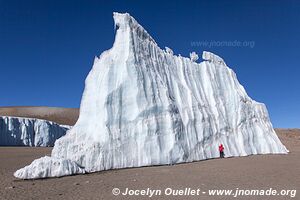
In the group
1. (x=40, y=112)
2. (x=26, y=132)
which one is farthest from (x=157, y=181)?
(x=40, y=112)

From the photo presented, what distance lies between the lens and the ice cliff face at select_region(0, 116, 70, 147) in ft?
128

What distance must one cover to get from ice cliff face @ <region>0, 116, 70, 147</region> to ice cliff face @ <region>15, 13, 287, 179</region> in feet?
86.1

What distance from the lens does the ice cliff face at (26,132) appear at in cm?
3888

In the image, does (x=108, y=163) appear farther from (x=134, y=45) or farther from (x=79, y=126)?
(x=134, y=45)

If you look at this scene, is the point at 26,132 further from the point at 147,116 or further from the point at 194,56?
the point at 147,116

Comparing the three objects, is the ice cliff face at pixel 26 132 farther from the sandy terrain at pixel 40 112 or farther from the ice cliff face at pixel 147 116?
the sandy terrain at pixel 40 112

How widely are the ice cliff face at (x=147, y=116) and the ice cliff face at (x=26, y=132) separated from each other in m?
26.3

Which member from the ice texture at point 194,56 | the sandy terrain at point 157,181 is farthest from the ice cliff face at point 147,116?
the sandy terrain at point 157,181

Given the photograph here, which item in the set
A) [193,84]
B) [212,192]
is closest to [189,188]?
[212,192]

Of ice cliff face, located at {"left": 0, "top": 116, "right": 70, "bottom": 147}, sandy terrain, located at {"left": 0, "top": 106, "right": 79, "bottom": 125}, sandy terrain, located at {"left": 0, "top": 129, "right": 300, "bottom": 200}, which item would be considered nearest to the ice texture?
sandy terrain, located at {"left": 0, "top": 129, "right": 300, "bottom": 200}

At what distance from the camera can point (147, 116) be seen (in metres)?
15.7

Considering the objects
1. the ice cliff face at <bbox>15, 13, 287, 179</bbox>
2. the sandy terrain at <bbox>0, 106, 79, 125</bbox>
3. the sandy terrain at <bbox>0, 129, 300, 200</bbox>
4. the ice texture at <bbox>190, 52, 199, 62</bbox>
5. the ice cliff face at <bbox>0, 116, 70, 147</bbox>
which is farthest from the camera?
the sandy terrain at <bbox>0, 106, 79, 125</bbox>

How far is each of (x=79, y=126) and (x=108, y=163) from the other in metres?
2.43

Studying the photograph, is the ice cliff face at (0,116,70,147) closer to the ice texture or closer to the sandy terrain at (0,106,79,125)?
the ice texture
